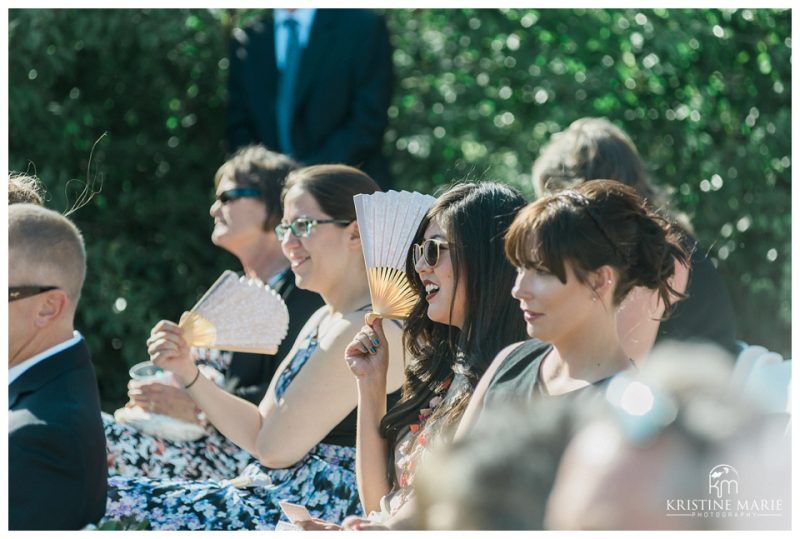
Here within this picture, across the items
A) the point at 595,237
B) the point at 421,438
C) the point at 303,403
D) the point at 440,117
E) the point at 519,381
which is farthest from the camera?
the point at 440,117

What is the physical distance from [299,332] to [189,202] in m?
2.19

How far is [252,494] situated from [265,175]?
1468 millimetres

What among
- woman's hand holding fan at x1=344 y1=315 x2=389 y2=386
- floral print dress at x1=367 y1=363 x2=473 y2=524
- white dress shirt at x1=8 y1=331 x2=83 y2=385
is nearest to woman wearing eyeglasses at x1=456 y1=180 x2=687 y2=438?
floral print dress at x1=367 y1=363 x2=473 y2=524

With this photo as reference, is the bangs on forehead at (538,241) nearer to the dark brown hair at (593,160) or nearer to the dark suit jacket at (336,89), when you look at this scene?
the dark brown hair at (593,160)

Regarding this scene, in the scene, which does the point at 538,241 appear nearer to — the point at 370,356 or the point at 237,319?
the point at 370,356

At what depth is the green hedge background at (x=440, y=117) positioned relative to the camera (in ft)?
19.1

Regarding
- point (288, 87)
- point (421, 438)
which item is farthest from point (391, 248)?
point (288, 87)

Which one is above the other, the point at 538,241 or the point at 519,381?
the point at 538,241

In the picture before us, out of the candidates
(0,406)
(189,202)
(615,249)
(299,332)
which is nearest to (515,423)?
(615,249)

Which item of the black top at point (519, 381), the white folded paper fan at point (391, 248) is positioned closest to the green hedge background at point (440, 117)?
the white folded paper fan at point (391, 248)

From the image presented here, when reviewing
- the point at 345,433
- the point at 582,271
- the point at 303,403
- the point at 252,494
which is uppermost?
the point at 582,271

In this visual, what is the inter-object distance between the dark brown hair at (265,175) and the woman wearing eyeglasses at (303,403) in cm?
71

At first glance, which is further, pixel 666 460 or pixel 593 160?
pixel 593 160

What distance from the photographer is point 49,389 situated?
2652 millimetres
